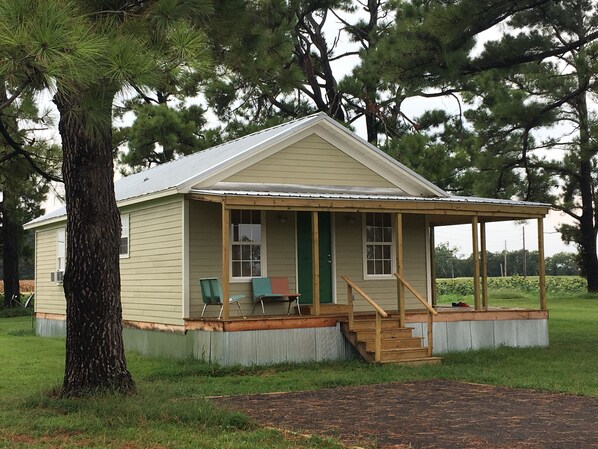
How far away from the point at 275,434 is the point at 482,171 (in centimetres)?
1998

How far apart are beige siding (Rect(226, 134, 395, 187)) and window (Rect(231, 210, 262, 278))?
743mm

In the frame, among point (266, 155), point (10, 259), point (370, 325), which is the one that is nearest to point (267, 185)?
point (266, 155)

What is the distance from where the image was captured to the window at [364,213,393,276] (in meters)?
16.1

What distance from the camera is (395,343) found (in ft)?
43.9

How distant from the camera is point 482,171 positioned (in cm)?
2589

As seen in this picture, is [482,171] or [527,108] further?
[482,171]

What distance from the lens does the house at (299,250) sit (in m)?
13.3

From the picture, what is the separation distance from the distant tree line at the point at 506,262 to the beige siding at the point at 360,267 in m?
56.1

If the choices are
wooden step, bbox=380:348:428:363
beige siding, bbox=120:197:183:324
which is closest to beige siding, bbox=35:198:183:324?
beige siding, bbox=120:197:183:324

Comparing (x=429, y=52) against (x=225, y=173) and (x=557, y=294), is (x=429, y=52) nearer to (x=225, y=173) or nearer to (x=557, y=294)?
(x=225, y=173)

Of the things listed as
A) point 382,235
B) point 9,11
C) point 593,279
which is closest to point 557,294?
point 593,279

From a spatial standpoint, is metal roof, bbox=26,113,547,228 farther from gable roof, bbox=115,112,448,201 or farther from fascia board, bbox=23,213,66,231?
fascia board, bbox=23,213,66,231

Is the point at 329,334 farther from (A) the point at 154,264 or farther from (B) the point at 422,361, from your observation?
(A) the point at 154,264

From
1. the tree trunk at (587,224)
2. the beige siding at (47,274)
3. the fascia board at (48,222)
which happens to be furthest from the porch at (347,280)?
the tree trunk at (587,224)
